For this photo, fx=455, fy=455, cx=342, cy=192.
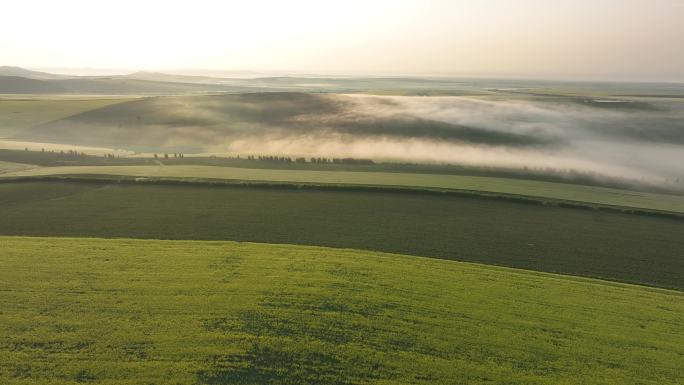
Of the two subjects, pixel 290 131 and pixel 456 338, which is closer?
pixel 456 338

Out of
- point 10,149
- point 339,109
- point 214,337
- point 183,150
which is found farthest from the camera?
point 339,109

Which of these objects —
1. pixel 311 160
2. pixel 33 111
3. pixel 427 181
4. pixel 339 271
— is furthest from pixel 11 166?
pixel 33 111

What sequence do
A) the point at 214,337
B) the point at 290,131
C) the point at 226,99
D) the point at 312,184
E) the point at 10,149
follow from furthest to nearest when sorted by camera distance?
the point at 226,99 < the point at 290,131 < the point at 10,149 < the point at 312,184 < the point at 214,337

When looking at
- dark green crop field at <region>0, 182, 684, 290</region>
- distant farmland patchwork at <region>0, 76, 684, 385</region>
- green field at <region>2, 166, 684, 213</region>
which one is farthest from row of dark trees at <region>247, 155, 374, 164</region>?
dark green crop field at <region>0, 182, 684, 290</region>

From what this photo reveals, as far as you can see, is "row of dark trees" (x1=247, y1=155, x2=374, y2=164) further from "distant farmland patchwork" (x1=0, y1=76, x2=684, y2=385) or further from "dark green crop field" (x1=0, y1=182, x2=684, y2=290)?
"dark green crop field" (x1=0, y1=182, x2=684, y2=290)

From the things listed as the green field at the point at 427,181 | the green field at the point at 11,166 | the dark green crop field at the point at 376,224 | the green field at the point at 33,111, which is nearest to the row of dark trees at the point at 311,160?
the green field at the point at 427,181

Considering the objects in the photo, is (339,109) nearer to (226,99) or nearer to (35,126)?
(226,99)

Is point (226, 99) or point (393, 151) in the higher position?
point (226, 99)

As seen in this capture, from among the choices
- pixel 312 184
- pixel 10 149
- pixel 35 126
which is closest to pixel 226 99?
pixel 35 126
